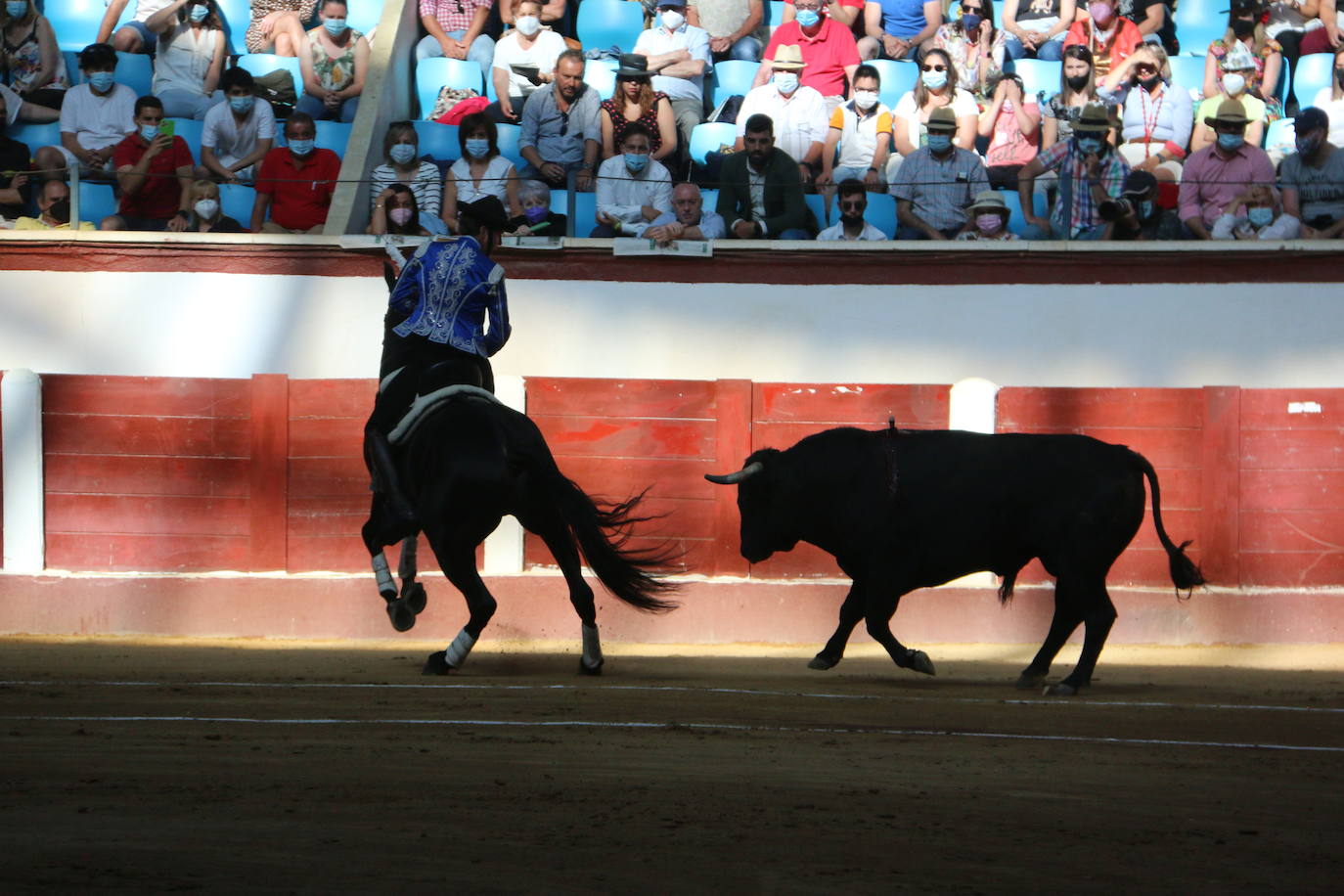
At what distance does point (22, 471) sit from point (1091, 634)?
20.4 ft

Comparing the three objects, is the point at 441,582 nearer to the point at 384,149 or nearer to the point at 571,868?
the point at 384,149

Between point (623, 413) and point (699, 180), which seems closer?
point (623, 413)

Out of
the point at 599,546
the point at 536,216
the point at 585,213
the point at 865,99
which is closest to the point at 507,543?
the point at 536,216

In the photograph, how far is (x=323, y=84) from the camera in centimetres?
1183

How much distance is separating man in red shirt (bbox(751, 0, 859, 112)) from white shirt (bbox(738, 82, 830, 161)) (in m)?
0.28

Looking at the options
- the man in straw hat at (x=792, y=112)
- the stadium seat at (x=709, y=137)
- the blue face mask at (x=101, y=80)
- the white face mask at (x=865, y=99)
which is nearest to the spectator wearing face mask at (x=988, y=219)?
the man in straw hat at (x=792, y=112)

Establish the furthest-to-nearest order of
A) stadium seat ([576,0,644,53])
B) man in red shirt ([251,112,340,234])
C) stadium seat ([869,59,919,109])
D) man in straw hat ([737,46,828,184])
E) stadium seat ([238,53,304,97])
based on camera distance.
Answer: stadium seat ([576,0,644,53]) → stadium seat ([238,53,304,97]) → stadium seat ([869,59,919,109]) → man in straw hat ([737,46,828,184]) → man in red shirt ([251,112,340,234])

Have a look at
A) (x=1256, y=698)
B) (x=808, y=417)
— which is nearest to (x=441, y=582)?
(x=808, y=417)

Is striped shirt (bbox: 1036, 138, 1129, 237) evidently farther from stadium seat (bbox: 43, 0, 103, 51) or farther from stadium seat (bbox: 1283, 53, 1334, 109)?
stadium seat (bbox: 43, 0, 103, 51)

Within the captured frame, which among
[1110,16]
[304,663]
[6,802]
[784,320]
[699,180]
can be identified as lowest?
[304,663]

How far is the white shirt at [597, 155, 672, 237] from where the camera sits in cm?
1045

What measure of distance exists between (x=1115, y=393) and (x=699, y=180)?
10.3ft

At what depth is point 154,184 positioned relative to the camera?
1063 centimetres

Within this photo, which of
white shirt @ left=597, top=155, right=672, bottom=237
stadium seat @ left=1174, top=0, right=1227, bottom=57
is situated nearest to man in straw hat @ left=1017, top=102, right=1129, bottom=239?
white shirt @ left=597, top=155, right=672, bottom=237
